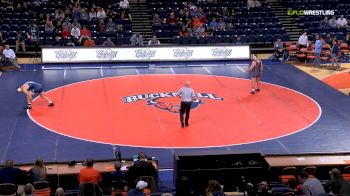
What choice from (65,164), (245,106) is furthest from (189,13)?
(65,164)

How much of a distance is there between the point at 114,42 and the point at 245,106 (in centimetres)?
1134

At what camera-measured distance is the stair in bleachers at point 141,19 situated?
111 ft

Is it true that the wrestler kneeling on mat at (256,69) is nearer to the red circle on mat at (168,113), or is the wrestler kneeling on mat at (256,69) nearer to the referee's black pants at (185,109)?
the red circle on mat at (168,113)

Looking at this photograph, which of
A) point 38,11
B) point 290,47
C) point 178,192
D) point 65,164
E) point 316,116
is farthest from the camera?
point 38,11

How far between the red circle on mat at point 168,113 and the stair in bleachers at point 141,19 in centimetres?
856

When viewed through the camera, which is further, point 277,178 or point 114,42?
point 114,42

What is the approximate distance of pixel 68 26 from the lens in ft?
103

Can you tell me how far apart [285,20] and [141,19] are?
27.2 feet

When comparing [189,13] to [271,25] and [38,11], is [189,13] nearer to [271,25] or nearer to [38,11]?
[271,25]

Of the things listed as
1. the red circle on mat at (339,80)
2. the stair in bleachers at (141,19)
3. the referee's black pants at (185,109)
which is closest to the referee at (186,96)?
the referee's black pants at (185,109)

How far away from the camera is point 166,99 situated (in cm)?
2269

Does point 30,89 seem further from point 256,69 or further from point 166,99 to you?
point 256,69

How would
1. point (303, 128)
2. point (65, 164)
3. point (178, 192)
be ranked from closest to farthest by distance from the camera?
1. point (178, 192)
2. point (65, 164)
3. point (303, 128)

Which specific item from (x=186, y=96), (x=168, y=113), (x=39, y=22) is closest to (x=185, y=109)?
(x=186, y=96)
